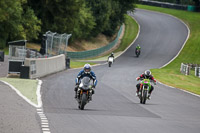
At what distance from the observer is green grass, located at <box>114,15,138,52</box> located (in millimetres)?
77875

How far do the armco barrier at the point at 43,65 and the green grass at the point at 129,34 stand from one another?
1468 inches

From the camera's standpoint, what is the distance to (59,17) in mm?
64812

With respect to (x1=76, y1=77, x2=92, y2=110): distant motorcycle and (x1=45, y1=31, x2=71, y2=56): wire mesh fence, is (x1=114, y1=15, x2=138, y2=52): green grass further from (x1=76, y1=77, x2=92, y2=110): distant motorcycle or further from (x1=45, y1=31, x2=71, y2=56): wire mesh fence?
(x1=76, y1=77, x2=92, y2=110): distant motorcycle

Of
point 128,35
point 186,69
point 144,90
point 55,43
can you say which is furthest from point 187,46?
point 144,90

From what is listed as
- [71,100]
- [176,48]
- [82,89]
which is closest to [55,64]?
[71,100]

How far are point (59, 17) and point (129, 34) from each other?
2448 centimetres

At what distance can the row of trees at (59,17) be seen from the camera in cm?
5553

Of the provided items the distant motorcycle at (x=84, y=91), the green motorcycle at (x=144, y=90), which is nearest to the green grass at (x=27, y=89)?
the distant motorcycle at (x=84, y=91)

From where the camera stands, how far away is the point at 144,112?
53.5 ft

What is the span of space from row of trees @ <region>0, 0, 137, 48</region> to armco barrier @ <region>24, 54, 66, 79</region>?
16776mm

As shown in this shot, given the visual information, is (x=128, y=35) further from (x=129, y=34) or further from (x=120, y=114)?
(x=120, y=114)

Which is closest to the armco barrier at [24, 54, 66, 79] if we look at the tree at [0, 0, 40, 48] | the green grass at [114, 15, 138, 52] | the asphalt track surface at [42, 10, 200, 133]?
the asphalt track surface at [42, 10, 200, 133]

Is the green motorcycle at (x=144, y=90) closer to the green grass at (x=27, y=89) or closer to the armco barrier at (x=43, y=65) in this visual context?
the green grass at (x=27, y=89)

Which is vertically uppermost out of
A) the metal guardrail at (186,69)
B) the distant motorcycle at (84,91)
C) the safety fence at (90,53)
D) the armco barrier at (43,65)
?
the distant motorcycle at (84,91)
